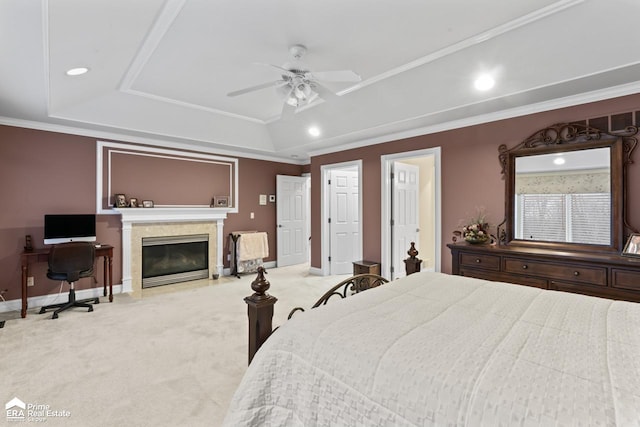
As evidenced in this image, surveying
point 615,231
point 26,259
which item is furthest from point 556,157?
point 26,259

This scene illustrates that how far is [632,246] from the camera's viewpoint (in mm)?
2639

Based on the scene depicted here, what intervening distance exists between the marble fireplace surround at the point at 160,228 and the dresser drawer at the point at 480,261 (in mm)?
4240

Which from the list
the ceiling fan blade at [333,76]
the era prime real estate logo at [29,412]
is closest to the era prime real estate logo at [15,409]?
the era prime real estate logo at [29,412]

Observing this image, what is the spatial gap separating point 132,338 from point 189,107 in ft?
10.3

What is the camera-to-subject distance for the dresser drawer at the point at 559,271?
262 centimetres

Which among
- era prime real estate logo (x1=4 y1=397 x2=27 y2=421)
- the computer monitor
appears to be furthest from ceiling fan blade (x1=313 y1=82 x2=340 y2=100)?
the computer monitor

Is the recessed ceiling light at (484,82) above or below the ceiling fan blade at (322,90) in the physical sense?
above

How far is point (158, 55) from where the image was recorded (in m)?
3.01

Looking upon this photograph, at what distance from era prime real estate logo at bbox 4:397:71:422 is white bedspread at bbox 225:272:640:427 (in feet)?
5.11

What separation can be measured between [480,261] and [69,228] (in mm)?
5194

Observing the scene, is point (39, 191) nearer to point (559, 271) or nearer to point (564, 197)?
point (559, 271)

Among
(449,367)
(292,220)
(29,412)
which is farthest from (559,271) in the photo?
(292,220)

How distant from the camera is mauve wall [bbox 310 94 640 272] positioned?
2.93m

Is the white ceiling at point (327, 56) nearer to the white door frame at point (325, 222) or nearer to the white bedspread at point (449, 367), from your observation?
the white door frame at point (325, 222)
